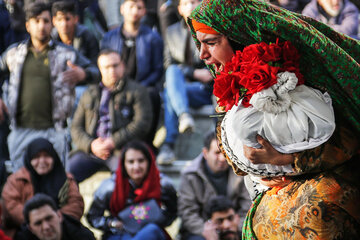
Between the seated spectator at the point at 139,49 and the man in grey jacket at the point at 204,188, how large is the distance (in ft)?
1.95

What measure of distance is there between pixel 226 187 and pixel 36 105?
1.75 meters

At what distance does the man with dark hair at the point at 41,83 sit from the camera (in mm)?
5273

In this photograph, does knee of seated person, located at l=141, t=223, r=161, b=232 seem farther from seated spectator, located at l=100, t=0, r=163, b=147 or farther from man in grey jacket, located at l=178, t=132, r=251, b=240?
seated spectator, located at l=100, t=0, r=163, b=147

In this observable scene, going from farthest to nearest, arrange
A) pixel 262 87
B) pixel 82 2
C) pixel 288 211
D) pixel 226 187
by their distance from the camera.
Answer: pixel 82 2 < pixel 226 187 < pixel 288 211 < pixel 262 87

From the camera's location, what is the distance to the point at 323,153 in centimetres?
198

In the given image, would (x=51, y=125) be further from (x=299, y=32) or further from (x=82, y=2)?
(x=299, y=32)

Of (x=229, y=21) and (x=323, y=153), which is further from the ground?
(x=229, y=21)

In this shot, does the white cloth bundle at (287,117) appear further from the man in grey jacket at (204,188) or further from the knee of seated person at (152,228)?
the knee of seated person at (152,228)

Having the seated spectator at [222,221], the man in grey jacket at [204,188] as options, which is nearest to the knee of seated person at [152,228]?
the man in grey jacket at [204,188]

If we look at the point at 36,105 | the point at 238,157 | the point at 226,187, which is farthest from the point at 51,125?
the point at 238,157

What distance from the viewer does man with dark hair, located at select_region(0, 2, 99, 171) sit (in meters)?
5.27

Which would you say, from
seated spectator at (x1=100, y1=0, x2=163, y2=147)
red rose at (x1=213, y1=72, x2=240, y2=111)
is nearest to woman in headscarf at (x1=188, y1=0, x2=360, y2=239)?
red rose at (x1=213, y1=72, x2=240, y2=111)

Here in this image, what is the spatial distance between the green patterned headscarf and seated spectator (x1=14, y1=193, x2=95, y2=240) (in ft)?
10.3

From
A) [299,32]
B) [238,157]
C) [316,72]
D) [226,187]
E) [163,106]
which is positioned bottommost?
[226,187]
